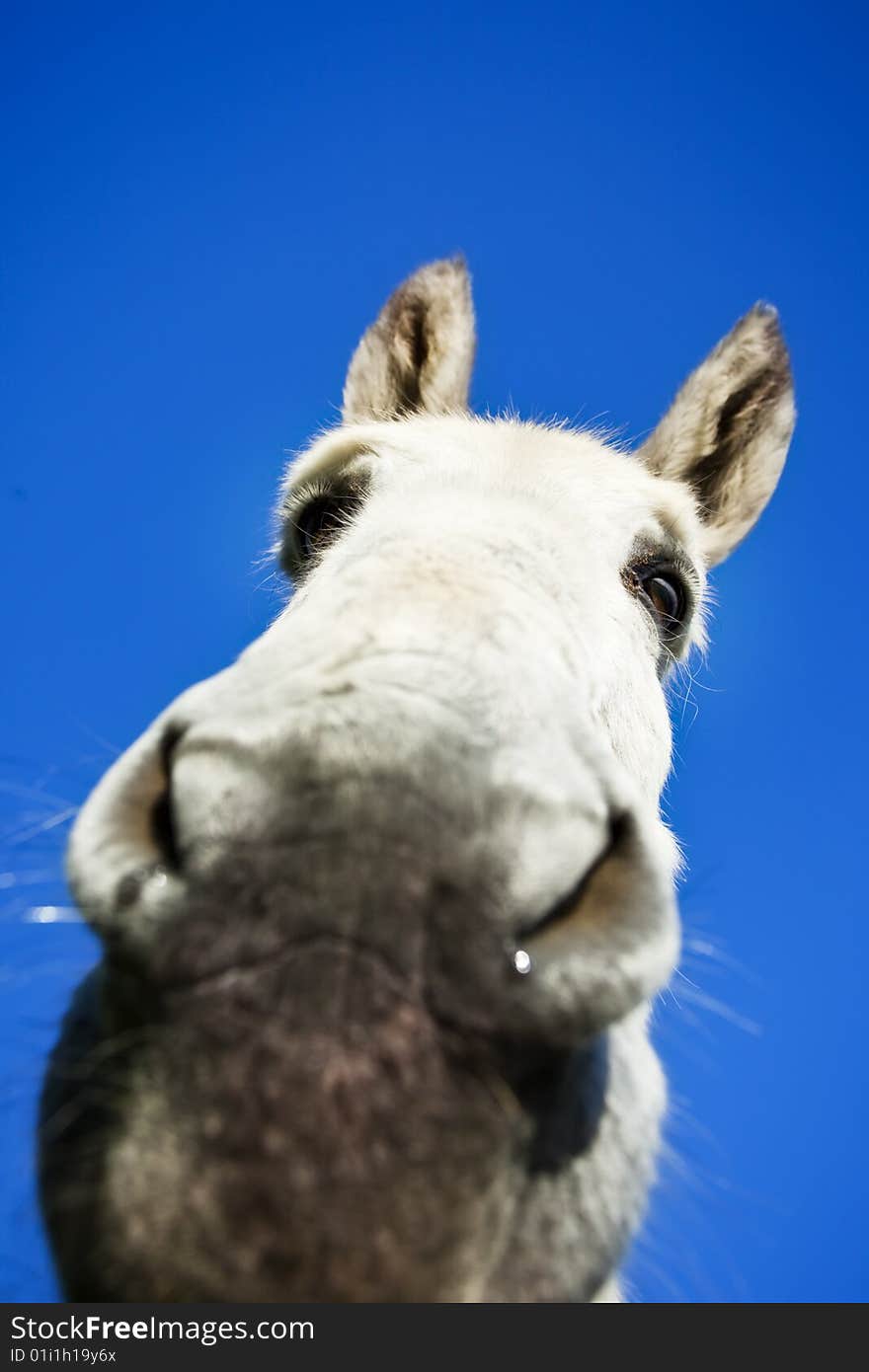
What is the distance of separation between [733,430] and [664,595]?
1.67m

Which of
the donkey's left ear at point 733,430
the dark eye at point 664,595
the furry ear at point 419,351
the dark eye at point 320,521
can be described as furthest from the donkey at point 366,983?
the furry ear at point 419,351

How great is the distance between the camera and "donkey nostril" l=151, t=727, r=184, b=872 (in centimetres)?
164

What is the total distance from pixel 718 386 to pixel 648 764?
2.64m

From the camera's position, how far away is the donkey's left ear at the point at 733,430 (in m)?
4.91

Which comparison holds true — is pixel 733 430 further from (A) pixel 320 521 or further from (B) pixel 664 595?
(A) pixel 320 521

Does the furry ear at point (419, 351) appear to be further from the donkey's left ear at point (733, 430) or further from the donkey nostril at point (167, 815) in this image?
the donkey nostril at point (167, 815)

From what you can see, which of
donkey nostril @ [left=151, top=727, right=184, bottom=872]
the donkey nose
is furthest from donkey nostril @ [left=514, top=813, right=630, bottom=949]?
donkey nostril @ [left=151, top=727, right=184, bottom=872]

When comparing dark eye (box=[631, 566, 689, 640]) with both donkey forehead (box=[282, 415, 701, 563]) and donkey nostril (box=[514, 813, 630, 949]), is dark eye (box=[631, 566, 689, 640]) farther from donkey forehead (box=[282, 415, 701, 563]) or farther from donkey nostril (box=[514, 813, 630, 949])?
donkey nostril (box=[514, 813, 630, 949])

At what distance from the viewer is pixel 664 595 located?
4.12m

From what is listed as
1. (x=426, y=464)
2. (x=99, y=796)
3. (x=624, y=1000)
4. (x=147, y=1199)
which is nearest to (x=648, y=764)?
(x=426, y=464)

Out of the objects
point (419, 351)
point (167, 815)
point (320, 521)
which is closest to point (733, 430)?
point (419, 351)

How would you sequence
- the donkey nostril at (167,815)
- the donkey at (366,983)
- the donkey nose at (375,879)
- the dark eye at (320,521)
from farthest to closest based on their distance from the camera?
1. the dark eye at (320,521)
2. the donkey nostril at (167,815)
3. the donkey nose at (375,879)
4. the donkey at (366,983)

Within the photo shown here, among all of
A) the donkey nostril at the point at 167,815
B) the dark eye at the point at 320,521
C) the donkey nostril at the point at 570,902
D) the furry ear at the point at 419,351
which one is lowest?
the donkey nostril at the point at 167,815

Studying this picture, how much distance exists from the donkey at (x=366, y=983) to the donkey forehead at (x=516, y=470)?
1.43 metres
